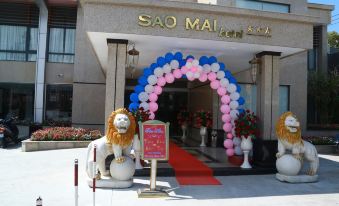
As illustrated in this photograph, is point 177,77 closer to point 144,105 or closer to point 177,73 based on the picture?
point 177,73

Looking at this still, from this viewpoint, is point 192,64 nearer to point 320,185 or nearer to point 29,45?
point 320,185

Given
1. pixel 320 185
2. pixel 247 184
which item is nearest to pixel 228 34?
pixel 247 184

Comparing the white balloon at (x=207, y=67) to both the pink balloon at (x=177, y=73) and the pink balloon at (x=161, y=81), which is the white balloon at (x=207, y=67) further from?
the pink balloon at (x=161, y=81)

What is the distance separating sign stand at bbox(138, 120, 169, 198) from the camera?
21.7 ft

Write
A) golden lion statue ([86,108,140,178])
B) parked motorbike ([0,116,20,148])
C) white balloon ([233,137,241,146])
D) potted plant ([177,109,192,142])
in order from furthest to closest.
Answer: potted plant ([177,109,192,142]) < parked motorbike ([0,116,20,148]) < white balloon ([233,137,241,146]) < golden lion statue ([86,108,140,178])

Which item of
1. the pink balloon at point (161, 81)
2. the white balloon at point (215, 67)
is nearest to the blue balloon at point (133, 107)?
the pink balloon at point (161, 81)

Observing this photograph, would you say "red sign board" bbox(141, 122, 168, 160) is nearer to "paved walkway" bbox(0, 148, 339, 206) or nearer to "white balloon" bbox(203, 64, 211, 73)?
"paved walkway" bbox(0, 148, 339, 206)

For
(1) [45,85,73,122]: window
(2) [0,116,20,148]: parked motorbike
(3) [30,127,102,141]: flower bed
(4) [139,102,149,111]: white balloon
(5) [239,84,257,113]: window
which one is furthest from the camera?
(1) [45,85,73,122]: window

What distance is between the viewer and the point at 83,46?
1698cm

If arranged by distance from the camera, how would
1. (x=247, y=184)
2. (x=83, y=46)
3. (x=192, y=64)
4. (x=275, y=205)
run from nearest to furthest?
(x=275, y=205) → (x=247, y=184) → (x=192, y=64) → (x=83, y=46)

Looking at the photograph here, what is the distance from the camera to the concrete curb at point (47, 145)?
1221 centimetres

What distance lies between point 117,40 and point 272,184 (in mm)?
5216

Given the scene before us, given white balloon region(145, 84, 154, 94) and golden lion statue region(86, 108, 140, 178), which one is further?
white balloon region(145, 84, 154, 94)

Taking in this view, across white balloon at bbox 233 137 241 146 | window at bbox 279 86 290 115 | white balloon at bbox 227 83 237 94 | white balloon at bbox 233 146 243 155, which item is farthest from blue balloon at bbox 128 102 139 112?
window at bbox 279 86 290 115
